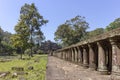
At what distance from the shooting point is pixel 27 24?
46.9 m

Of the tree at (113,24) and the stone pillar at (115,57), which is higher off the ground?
the tree at (113,24)

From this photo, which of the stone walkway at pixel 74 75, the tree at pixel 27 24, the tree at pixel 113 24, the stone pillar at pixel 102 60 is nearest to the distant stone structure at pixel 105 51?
the stone pillar at pixel 102 60

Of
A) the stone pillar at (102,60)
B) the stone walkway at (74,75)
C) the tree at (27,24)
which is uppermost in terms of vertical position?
the tree at (27,24)

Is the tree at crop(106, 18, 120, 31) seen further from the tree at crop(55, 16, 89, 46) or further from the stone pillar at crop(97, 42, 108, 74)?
the stone pillar at crop(97, 42, 108, 74)

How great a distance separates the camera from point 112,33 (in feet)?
26.6

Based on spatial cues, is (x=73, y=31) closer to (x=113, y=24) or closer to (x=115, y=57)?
(x=113, y=24)

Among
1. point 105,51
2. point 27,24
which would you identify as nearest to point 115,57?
point 105,51

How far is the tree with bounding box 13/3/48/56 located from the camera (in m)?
44.8

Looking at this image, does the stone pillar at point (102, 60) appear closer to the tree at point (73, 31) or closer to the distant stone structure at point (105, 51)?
the distant stone structure at point (105, 51)

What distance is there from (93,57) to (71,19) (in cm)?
4986

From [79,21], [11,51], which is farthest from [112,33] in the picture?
[11,51]

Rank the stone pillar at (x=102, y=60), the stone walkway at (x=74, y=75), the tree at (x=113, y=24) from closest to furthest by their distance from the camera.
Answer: the stone walkway at (x=74, y=75), the stone pillar at (x=102, y=60), the tree at (x=113, y=24)

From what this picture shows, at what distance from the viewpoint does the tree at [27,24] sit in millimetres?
44778

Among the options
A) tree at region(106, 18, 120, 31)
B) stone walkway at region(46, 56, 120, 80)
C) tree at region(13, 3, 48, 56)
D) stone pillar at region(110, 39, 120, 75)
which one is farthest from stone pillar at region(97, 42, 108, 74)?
tree at region(106, 18, 120, 31)
